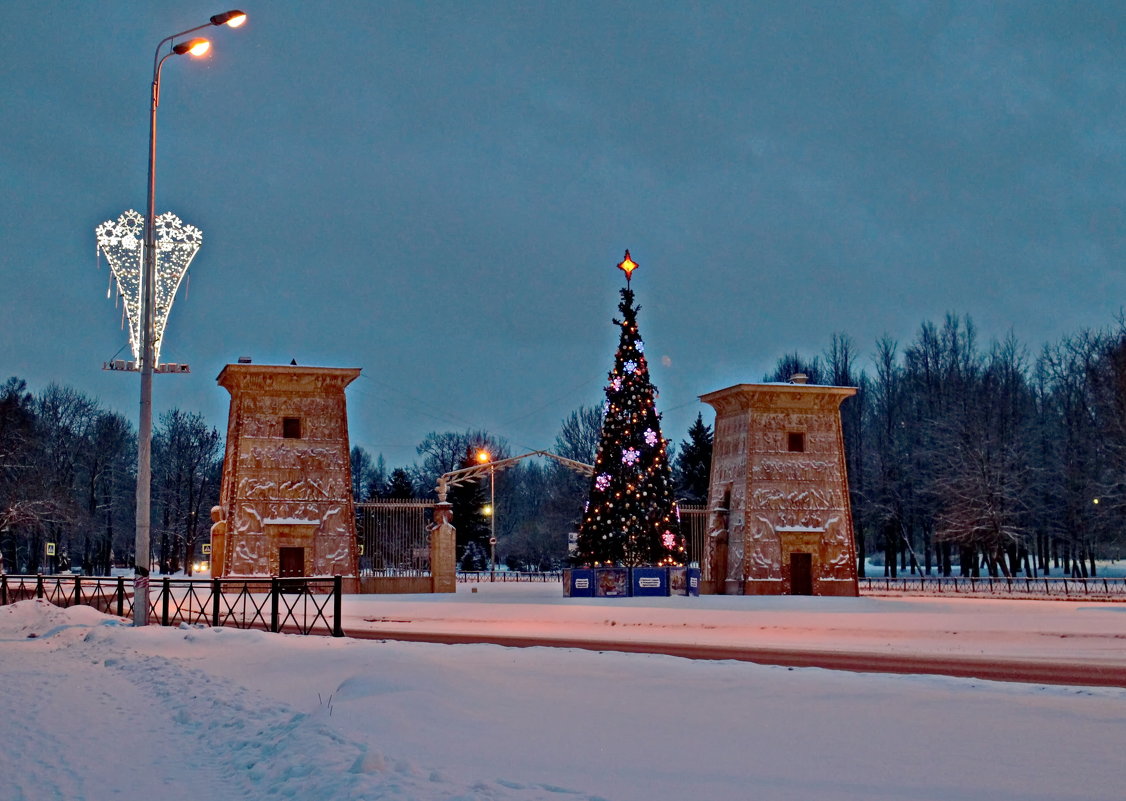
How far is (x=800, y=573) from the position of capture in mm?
38125

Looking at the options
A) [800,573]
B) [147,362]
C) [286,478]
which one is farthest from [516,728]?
[800,573]

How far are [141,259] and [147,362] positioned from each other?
7.13 feet

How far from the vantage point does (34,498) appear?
183 ft

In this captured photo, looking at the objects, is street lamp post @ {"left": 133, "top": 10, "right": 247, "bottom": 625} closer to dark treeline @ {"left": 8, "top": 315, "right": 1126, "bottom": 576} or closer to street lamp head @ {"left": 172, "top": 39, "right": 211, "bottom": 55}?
street lamp head @ {"left": 172, "top": 39, "right": 211, "bottom": 55}

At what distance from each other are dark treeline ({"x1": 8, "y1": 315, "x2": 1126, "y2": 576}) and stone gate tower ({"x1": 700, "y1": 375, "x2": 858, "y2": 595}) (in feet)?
53.3

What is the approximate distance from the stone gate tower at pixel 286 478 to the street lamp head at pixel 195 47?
17193 mm

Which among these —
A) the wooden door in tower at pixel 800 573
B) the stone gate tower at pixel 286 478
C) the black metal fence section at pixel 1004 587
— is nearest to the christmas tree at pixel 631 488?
the wooden door in tower at pixel 800 573

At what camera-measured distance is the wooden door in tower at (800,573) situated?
37906 mm

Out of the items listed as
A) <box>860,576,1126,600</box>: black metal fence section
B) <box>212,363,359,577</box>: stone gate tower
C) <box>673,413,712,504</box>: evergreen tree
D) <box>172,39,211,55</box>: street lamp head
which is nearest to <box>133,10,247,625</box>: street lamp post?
<box>172,39,211,55</box>: street lamp head

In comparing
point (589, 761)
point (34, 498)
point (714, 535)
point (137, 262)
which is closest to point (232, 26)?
point (137, 262)

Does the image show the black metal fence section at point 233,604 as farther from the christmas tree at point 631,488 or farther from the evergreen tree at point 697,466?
the evergreen tree at point 697,466

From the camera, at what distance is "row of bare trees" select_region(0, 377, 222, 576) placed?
55875 millimetres

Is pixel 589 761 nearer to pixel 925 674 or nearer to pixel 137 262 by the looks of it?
pixel 925 674

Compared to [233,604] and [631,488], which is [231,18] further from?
[631,488]
